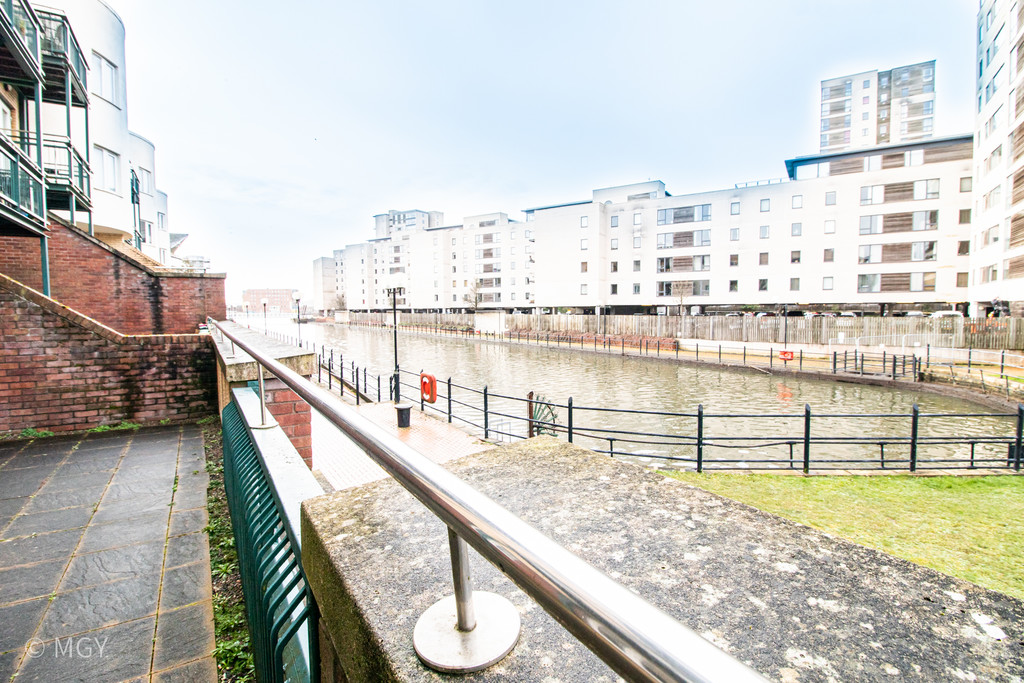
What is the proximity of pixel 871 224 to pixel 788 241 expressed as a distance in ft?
19.5

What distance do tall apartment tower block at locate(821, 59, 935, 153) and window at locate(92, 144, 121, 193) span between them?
95.4 metres

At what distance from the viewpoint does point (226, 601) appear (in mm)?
2941

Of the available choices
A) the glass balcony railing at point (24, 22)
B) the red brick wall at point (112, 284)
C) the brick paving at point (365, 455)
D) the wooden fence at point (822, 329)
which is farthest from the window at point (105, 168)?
the wooden fence at point (822, 329)

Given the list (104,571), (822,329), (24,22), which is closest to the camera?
(104,571)

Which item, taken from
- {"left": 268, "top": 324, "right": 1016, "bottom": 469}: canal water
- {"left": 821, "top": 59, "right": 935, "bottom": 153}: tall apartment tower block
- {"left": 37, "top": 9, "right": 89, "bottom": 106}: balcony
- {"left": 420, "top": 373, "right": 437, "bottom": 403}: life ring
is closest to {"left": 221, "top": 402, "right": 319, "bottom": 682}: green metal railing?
{"left": 268, "top": 324, "right": 1016, "bottom": 469}: canal water

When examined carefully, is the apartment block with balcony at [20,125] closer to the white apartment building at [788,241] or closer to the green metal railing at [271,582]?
the green metal railing at [271,582]

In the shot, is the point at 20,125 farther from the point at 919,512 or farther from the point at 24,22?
the point at 919,512

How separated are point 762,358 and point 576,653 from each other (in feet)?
116

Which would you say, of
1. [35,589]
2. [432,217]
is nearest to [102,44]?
[35,589]

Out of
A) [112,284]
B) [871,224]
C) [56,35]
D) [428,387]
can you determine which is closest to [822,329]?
[871,224]

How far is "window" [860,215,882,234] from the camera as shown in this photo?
40.5 meters

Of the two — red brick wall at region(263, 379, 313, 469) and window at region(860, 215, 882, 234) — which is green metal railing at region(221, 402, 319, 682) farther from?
window at region(860, 215, 882, 234)

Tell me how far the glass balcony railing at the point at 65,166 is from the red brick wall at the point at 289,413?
43.3 ft

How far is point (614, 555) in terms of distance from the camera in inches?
54.0
